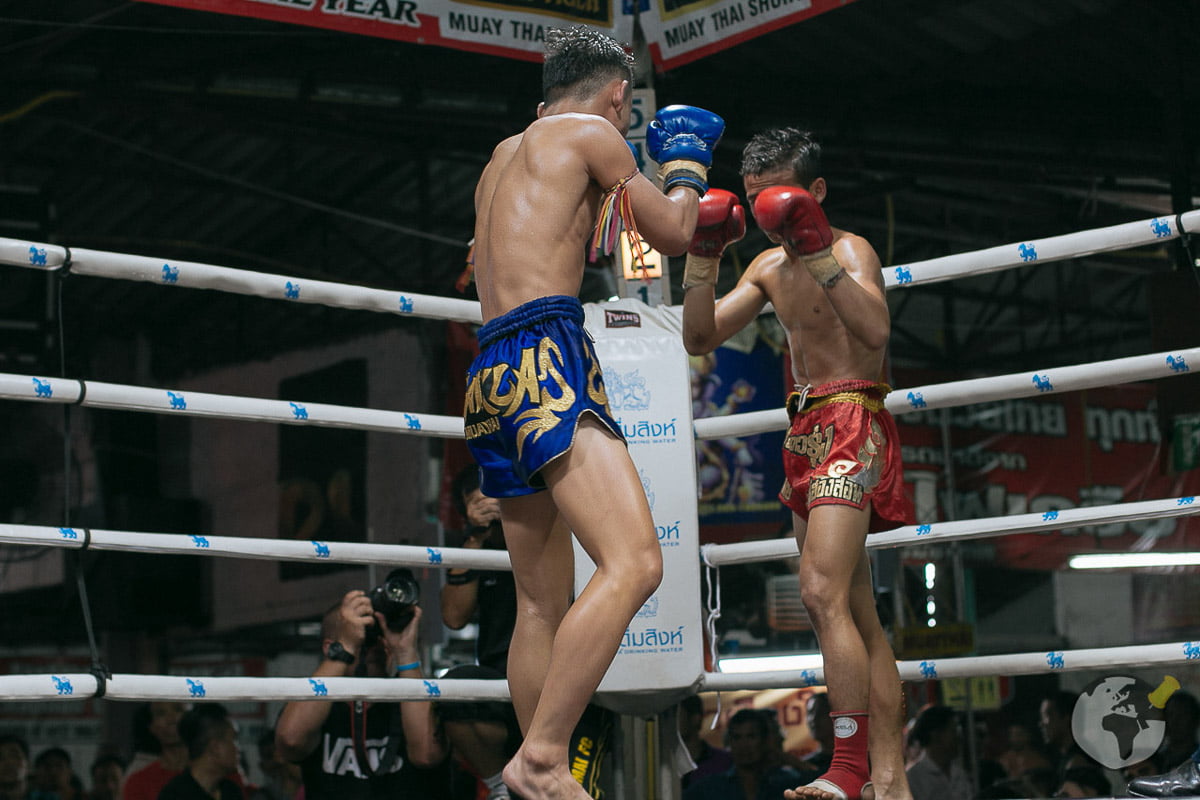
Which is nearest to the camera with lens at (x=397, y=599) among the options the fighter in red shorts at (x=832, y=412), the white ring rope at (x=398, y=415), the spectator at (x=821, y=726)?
→ the white ring rope at (x=398, y=415)

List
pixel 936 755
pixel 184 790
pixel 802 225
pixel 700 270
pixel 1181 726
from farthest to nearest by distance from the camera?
pixel 936 755, pixel 1181 726, pixel 184 790, pixel 700 270, pixel 802 225

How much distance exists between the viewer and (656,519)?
330 cm

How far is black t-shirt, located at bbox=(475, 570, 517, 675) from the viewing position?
3.47 metres

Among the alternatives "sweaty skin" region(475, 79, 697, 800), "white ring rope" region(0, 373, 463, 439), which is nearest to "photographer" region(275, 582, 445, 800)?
"white ring rope" region(0, 373, 463, 439)

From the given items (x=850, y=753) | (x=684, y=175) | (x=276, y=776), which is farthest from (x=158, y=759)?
(x=684, y=175)

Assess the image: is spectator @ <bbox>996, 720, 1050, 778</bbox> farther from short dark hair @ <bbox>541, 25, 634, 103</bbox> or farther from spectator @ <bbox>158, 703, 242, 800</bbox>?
short dark hair @ <bbox>541, 25, 634, 103</bbox>

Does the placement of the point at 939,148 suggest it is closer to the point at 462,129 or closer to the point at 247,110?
the point at 462,129

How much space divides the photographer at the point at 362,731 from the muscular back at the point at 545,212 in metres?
1.15

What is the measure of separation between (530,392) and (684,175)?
0.56m

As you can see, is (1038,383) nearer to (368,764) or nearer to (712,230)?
(712,230)

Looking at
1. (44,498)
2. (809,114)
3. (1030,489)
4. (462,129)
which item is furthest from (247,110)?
(1030,489)

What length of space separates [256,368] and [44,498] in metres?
2.29

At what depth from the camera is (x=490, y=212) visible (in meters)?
2.58

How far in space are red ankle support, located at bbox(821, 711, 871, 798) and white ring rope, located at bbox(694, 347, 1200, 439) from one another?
28.3 inches
